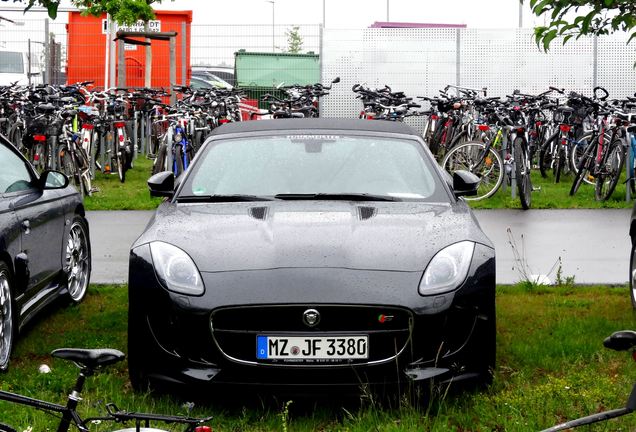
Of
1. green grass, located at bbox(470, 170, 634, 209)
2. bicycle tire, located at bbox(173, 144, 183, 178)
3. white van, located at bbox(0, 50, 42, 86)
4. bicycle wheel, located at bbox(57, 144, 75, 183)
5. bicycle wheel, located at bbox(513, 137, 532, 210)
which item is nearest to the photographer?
bicycle wheel, located at bbox(513, 137, 532, 210)

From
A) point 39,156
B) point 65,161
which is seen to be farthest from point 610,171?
point 39,156

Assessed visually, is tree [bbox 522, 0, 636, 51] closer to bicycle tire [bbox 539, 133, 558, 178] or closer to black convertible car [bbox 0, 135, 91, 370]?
black convertible car [bbox 0, 135, 91, 370]

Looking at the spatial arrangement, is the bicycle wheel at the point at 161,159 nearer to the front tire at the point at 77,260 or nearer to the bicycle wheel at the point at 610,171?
the bicycle wheel at the point at 610,171

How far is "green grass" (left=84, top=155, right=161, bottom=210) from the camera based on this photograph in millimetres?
14266

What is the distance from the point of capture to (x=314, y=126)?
7.41 meters

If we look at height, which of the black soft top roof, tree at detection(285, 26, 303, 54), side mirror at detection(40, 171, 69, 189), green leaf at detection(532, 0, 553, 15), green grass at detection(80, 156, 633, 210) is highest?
tree at detection(285, 26, 303, 54)

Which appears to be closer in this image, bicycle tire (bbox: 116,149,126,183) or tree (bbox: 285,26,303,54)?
bicycle tire (bbox: 116,149,126,183)

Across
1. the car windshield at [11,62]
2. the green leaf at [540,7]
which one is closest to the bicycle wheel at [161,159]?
the green leaf at [540,7]

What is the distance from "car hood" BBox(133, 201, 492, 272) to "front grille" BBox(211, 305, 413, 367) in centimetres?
25

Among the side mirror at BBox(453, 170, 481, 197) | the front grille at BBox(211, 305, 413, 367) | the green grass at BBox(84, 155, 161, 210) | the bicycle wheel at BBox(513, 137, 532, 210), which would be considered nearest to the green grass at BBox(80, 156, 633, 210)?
the green grass at BBox(84, 155, 161, 210)

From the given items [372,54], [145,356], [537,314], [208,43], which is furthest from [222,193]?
[208,43]

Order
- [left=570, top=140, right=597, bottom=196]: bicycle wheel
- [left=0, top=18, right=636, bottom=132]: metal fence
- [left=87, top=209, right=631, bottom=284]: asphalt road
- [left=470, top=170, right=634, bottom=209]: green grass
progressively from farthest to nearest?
[left=0, top=18, right=636, bottom=132]: metal fence
[left=570, top=140, right=597, bottom=196]: bicycle wheel
[left=470, top=170, right=634, bottom=209]: green grass
[left=87, top=209, right=631, bottom=284]: asphalt road

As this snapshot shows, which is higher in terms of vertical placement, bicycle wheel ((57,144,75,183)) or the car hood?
the car hood

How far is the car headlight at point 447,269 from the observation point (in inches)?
212
